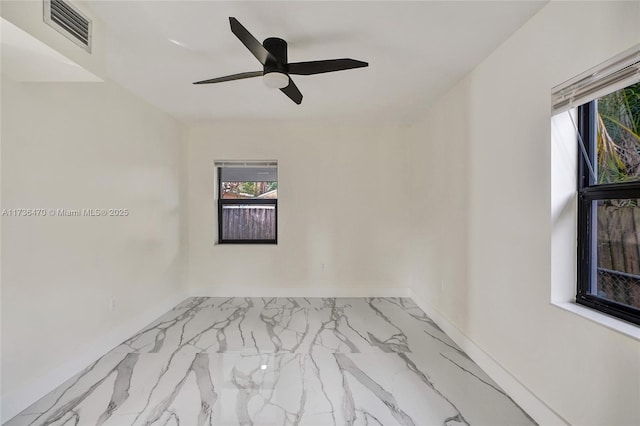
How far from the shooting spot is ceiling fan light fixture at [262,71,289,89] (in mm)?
1728

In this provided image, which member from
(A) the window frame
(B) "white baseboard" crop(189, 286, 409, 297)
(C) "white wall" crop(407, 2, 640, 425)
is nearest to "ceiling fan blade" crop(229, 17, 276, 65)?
(C) "white wall" crop(407, 2, 640, 425)

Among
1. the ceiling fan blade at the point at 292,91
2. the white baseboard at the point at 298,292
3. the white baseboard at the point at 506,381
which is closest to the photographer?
the white baseboard at the point at 506,381

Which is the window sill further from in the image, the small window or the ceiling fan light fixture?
the small window

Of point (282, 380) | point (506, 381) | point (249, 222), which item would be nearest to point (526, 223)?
point (506, 381)

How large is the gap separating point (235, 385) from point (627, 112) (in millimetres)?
2639

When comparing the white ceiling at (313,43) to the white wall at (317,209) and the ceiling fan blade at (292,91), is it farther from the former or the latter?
the white wall at (317,209)

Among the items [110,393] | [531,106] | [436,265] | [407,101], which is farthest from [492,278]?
[110,393]

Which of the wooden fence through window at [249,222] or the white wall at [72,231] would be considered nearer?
the white wall at [72,231]

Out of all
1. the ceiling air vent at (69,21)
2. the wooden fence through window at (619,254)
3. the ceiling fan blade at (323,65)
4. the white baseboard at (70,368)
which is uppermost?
the ceiling air vent at (69,21)

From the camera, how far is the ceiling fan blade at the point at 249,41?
1.39m

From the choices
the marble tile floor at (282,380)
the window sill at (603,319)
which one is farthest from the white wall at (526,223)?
the marble tile floor at (282,380)

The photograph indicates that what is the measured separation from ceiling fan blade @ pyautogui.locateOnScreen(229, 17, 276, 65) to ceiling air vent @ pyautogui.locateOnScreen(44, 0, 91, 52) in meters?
0.84

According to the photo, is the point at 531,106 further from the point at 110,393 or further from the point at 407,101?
the point at 110,393

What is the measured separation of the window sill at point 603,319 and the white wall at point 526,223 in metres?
0.02
